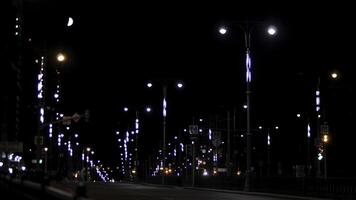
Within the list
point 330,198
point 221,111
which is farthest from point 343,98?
point 330,198

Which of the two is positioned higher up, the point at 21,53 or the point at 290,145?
the point at 21,53

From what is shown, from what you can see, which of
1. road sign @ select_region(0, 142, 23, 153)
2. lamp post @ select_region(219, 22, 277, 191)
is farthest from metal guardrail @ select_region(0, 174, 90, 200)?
lamp post @ select_region(219, 22, 277, 191)

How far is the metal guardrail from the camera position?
1268 cm

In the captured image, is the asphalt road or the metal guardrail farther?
the asphalt road

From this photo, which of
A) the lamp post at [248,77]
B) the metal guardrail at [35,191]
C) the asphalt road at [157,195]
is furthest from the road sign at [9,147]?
the metal guardrail at [35,191]

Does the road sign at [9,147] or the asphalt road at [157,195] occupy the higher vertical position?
the road sign at [9,147]

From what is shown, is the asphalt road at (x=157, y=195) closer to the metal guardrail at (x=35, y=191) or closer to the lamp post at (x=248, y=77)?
the lamp post at (x=248, y=77)

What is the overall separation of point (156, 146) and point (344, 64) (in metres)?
79.7

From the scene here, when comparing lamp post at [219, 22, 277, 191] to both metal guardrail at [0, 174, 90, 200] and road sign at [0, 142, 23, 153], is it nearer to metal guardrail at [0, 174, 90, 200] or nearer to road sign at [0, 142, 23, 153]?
road sign at [0, 142, 23, 153]

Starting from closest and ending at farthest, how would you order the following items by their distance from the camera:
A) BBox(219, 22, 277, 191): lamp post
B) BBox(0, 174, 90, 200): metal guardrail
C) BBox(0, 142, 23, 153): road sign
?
BBox(0, 174, 90, 200): metal guardrail, BBox(219, 22, 277, 191): lamp post, BBox(0, 142, 23, 153): road sign

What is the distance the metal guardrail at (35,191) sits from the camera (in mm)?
12684

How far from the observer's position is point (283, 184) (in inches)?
1905

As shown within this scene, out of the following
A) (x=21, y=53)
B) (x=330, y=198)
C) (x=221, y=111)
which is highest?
(x=21, y=53)

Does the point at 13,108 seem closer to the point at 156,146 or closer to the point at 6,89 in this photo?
the point at 6,89
